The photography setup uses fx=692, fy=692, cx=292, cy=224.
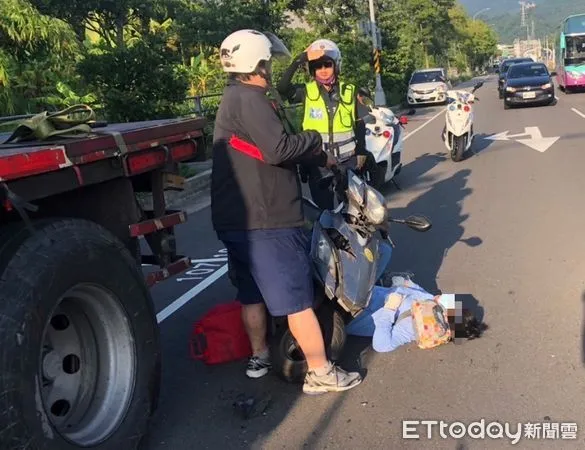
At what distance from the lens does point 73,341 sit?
3.12 metres

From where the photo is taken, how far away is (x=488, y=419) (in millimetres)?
3410

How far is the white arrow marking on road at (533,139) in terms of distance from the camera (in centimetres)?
1346

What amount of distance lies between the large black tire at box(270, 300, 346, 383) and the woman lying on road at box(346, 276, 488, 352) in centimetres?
39

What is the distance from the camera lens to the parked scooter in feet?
12.8

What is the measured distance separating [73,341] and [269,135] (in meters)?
1.33

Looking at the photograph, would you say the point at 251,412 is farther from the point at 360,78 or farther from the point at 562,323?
the point at 360,78

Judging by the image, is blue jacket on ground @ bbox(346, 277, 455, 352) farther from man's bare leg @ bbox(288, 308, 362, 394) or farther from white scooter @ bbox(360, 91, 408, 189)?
white scooter @ bbox(360, 91, 408, 189)

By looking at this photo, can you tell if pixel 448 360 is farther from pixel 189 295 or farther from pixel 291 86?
pixel 291 86

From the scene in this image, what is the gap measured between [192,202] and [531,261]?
19.5 ft

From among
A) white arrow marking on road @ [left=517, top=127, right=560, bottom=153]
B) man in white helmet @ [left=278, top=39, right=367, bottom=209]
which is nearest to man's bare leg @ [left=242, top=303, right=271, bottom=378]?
man in white helmet @ [left=278, top=39, right=367, bottom=209]

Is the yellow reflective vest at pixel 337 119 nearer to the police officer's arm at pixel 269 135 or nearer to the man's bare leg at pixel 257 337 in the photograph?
the man's bare leg at pixel 257 337

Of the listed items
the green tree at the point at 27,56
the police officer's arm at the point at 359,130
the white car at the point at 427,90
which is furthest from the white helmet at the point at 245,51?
the white car at the point at 427,90

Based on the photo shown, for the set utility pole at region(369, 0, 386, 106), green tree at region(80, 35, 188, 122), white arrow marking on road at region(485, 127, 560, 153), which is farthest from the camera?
utility pole at region(369, 0, 386, 106)

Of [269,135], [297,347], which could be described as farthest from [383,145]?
[269,135]
